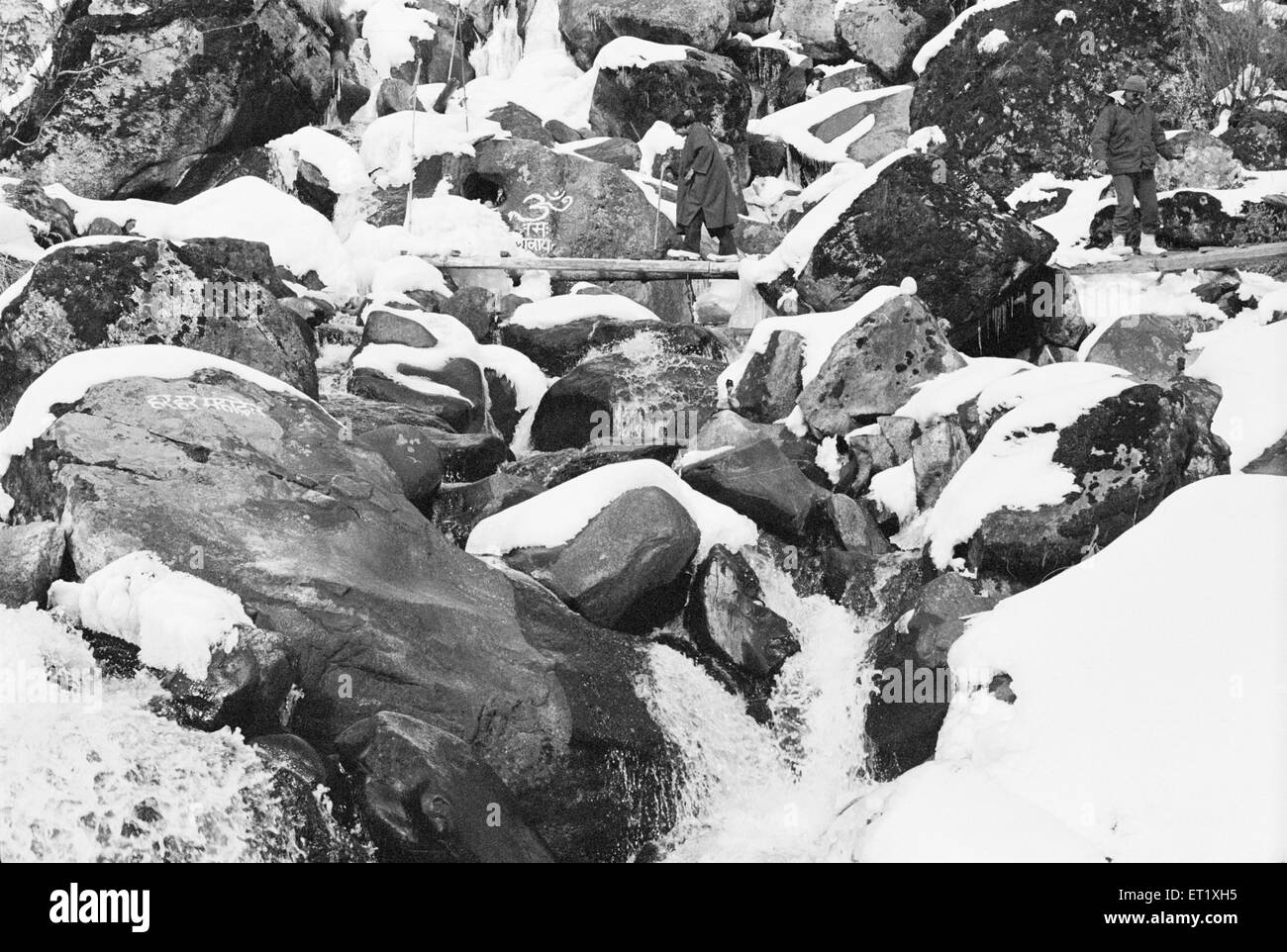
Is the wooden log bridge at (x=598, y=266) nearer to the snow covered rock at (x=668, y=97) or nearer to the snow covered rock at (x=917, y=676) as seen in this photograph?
the snow covered rock at (x=668, y=97)

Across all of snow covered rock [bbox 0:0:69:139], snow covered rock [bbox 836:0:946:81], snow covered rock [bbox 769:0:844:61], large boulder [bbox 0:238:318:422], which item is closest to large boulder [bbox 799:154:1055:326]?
large boulder [bbox 0:238:318:422]

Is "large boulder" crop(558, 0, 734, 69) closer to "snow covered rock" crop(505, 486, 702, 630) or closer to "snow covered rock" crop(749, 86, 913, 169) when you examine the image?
"snow covered rock" crop(749, 86, 913, 169)

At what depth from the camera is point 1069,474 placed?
8367mm

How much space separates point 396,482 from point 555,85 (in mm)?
17961

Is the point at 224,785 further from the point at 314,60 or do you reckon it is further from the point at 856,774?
the point at 314,60

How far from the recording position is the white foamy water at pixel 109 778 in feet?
16.9

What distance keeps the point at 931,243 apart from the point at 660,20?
1366 centimetres

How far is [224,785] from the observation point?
221 inches

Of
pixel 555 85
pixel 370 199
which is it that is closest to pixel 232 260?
pixel 370 199

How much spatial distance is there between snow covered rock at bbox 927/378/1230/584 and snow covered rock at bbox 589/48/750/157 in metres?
14.5

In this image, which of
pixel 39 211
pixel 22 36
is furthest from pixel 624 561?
pixel 22 36

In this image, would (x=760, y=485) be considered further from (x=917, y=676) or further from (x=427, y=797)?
(x=427, y=797)

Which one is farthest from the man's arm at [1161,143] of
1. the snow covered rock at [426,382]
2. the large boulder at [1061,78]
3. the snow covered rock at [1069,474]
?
the snow covered rock at [426,382]

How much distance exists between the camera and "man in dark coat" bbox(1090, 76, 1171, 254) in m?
13.2
